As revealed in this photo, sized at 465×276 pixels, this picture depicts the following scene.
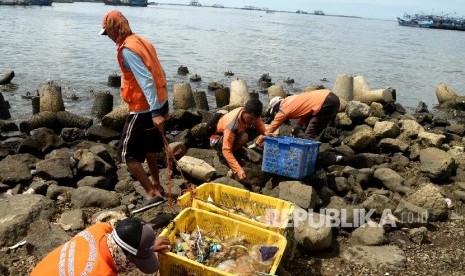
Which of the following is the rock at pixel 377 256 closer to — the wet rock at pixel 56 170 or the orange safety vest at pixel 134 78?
the orange safety vest at pixel 134 78

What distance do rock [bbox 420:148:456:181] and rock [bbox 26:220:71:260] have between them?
5.88 m

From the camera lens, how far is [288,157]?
5625 mm

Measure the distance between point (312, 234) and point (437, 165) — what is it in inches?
151

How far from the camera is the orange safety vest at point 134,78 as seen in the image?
14.1ft

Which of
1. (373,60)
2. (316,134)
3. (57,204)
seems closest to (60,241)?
(57,204)

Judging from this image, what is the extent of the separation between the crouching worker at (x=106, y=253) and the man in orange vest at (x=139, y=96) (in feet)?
6.79

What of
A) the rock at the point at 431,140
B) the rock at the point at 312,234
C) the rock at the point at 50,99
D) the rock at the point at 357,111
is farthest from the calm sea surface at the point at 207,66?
the rock at the point at 312,234

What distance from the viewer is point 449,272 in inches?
168

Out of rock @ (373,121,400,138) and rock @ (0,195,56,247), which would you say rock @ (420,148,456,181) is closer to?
rock @ (373,121,400,138)

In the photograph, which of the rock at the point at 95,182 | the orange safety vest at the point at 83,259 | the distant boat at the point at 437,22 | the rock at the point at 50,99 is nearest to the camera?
the orange safety vest at the point at 83,259

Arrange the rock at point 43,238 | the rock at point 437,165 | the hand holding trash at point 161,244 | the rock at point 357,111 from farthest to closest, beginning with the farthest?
the rock at point 357,111
the rock at point 437,165
the rock at point 43,238
the hand holding trash at point 161,244

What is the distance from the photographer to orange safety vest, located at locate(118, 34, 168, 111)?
4289 mm

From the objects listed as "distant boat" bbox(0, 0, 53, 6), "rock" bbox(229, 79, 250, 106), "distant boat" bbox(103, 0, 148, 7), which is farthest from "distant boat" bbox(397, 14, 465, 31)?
"rock" bbox(229, 79, 250, 106)

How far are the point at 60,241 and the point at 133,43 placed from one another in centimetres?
217
